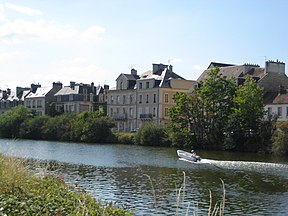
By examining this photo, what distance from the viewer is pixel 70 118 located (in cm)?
Result: 7738

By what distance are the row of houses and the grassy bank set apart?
142 ft

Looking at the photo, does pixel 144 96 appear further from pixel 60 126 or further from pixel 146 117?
pixel 60 126

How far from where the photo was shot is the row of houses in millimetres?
59438

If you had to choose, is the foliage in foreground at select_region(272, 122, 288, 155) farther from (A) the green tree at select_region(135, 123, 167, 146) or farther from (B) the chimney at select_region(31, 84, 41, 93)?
(B) the chimney at select_region(31, 84, 41, 93)

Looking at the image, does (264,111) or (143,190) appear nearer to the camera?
(143,190)

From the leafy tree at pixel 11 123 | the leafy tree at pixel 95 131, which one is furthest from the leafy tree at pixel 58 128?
the leafy tree at pixel 11 123

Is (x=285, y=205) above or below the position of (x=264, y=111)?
below

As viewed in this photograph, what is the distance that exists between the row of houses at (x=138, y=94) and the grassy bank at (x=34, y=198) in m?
43.3

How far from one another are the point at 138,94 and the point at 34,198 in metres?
62.7

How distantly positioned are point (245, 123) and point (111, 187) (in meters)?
31.7

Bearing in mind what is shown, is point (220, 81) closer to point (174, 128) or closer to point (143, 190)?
point (174, 128)

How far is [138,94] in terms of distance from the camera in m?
74.8

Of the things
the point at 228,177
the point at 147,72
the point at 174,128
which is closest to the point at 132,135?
the point at 174,128

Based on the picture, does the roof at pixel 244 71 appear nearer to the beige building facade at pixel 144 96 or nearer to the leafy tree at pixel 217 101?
the leafy tree at pixel 217 101
